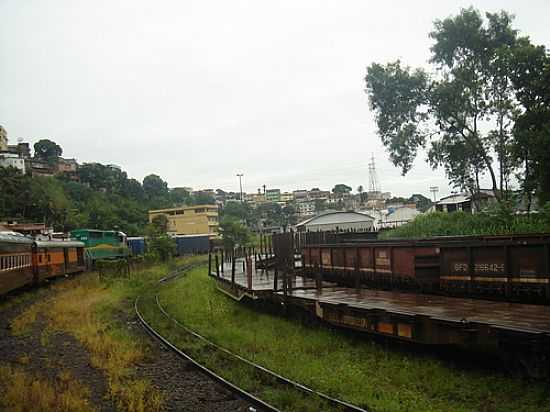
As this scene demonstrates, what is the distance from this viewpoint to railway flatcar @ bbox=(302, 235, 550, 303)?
30.1 feet

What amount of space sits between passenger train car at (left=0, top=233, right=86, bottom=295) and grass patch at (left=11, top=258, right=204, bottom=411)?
113cm

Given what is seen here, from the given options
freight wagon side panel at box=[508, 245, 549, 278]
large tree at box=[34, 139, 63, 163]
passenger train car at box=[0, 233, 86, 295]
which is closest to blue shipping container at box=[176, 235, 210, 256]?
passenger train car at box=[0, 233, 86, 295]

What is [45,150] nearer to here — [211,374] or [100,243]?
[100,243]

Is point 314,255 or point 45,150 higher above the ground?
point 45,150

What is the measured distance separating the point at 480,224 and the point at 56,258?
70.9 ft

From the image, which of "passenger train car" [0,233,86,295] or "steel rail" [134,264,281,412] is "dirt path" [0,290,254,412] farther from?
"passenger train car" [0,233,86,295]

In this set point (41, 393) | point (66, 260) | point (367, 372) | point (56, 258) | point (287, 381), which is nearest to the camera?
point (41, 393)

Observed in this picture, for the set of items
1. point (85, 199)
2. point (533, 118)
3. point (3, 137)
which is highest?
point (3, 137)

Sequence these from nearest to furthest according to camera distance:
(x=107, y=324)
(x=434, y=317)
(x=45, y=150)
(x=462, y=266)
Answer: (x=434, y=317), (x=462, y=266), (x=107, y=324), (x=45, y=150)

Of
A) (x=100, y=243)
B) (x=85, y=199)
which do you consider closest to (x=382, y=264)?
(x=100, y=243)

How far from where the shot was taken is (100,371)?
9.63m

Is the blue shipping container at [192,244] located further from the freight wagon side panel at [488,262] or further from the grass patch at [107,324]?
the freight wagon side panel at [488,262]

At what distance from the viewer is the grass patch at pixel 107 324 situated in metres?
8.03

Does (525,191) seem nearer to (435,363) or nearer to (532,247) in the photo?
(532,247)
